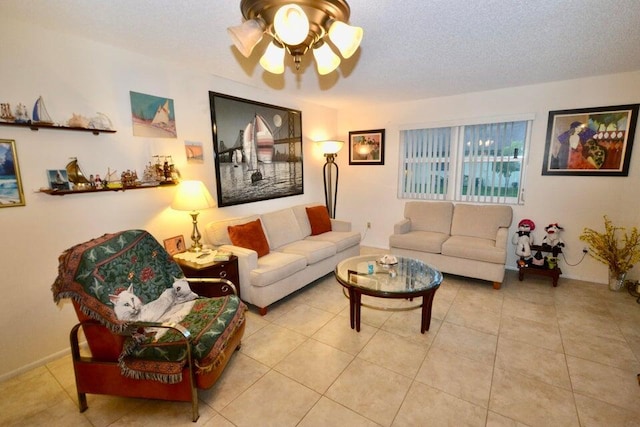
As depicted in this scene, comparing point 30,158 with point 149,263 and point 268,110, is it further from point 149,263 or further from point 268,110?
point 268,110

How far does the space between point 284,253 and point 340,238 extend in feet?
2.82

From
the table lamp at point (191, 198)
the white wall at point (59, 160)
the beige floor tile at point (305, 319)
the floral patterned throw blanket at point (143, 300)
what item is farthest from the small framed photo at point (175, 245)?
the beige floor tile at point (305, 319)

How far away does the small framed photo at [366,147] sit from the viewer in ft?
15.3

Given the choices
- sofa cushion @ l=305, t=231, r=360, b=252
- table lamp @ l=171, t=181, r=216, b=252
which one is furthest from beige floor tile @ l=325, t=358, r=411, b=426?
table lamp @ l=171, t=181, r=216, b=252

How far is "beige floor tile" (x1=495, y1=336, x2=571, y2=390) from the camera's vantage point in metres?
1.90

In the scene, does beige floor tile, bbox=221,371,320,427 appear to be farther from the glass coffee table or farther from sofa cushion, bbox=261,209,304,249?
sofa cushion, bbox=261,209,304,249

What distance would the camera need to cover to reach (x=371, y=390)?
182 centimetres

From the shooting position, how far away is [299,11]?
1202 mm

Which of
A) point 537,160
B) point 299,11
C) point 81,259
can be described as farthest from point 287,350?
point 537,160

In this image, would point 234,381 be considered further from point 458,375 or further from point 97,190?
point 97,190

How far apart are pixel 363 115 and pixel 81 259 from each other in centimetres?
421

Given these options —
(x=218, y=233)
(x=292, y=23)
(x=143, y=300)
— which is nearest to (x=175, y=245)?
(x=218, y=233)

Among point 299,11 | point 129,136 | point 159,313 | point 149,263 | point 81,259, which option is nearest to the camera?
point 299,11

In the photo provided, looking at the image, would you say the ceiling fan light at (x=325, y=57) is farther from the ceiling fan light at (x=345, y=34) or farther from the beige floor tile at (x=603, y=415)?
the beige floor tile at (x=603, y=415)
